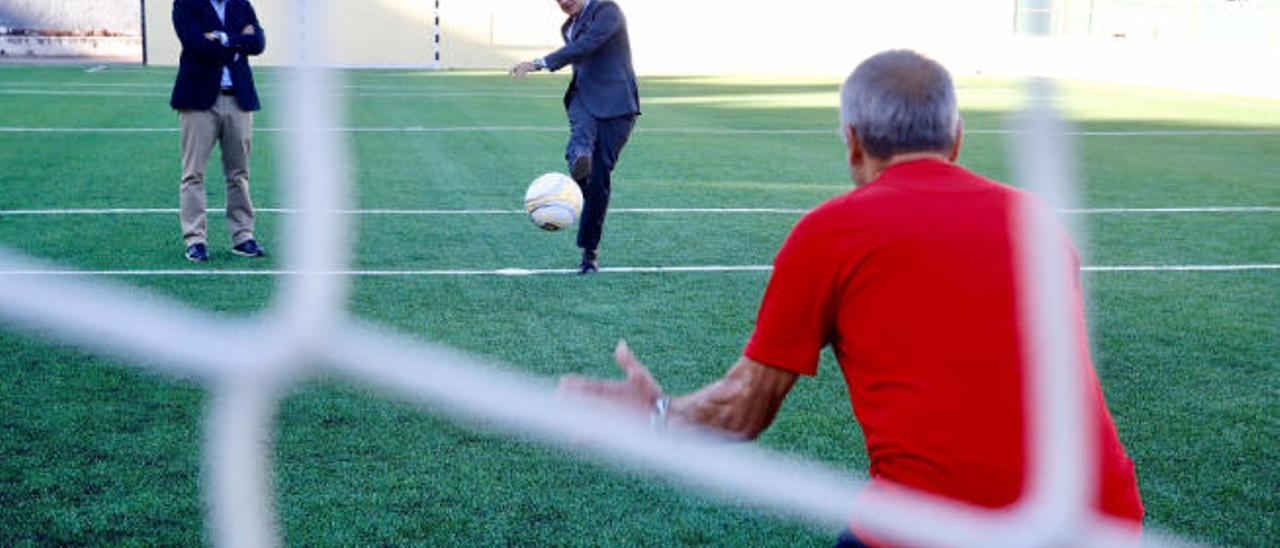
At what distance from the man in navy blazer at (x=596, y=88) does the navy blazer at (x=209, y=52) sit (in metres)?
1.47

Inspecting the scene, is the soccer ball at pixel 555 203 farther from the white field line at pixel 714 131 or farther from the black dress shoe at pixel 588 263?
the white field line at pixel 714 131

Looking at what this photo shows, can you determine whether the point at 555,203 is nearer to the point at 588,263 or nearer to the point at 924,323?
Answer: the point at 588,263

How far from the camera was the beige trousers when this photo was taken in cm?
785

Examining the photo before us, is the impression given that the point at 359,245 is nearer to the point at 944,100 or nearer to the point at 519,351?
the point at 519,351

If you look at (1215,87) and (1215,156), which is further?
(1215,87)

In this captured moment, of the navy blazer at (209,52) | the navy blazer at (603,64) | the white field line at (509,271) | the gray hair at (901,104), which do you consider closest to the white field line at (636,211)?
the white field line at (509,271)

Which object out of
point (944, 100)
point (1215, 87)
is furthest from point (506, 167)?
point (1215, 87)

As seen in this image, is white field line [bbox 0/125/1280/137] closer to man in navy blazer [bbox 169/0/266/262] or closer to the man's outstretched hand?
man in navy blazer [bbox 169/0/266/262]

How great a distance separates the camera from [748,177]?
43.2 ft

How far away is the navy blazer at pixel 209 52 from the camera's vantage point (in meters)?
7.50

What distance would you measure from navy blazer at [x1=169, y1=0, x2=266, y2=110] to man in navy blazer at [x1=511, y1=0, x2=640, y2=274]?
1.47 metres

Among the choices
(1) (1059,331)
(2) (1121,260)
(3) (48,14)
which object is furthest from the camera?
(3) (48,14)

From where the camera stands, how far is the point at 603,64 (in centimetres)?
Answer: 767

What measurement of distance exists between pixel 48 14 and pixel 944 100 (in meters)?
35.4
